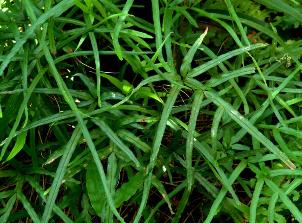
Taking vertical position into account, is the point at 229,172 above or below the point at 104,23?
below

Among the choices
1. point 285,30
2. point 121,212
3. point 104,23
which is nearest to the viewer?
point 104,23

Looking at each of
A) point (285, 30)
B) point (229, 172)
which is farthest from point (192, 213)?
point (285, 30)

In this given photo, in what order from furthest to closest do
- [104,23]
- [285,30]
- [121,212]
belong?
[285,30] < [121,212] < [104,23]

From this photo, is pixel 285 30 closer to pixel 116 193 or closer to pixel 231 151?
pixel 231 151

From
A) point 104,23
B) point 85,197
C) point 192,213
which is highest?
point 104,23

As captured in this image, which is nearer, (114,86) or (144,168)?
(144,168)

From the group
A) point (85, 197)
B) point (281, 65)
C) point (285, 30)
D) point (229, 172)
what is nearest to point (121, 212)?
point (85, 197)
